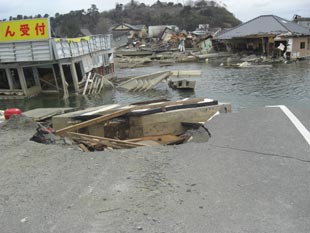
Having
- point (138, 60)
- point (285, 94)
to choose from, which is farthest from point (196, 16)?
point (285, 94)

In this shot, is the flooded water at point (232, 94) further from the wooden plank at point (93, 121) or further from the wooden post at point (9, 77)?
the wooden plank at point (93, 121)

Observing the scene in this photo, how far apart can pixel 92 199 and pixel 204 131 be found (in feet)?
10.4

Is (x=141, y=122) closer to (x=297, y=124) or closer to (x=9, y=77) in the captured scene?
(x=297, y=124)

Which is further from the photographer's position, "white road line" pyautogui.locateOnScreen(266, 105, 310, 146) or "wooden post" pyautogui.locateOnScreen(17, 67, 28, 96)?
"wooden post" pyautogui.locateOnScreen(17, 67, 28, 96)

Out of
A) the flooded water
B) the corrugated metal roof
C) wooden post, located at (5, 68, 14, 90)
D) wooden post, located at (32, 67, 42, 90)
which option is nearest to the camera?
the flooded water

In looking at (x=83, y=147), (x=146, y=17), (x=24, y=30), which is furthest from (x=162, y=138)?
(x=146, y=17)

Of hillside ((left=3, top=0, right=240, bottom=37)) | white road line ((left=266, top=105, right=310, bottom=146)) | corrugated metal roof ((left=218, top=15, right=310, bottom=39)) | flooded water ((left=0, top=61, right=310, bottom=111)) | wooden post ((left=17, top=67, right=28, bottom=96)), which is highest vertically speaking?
hillside ((left=3, top=0, right=240, bottom=37))

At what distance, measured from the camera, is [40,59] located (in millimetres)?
21750

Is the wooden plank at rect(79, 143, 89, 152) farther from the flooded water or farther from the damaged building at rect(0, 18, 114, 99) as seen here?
the damaged building at rect(0, 18, 114, 99)

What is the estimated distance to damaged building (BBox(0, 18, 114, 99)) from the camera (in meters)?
21.3

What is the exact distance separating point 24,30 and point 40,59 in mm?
1889

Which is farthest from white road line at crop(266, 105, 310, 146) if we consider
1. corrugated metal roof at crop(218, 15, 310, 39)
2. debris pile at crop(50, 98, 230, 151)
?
corrugated metal roof at crop(218, 15, 310, 39)

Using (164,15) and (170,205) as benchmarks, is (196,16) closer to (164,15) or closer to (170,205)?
(164,15)

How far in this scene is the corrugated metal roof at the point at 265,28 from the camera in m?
44.6
